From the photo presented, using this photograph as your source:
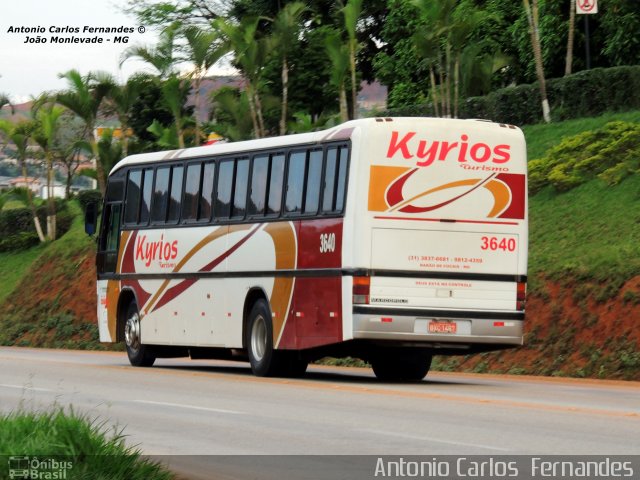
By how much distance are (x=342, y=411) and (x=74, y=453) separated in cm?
665

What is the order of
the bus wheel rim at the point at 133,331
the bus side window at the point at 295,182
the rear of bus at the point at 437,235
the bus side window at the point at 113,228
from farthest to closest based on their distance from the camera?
the bus side window at the point at 113,228 < the bus wheel rim at the point at 133,331 < the bus side window at the point at 295,182 < the rear of bus at the point at 437,235

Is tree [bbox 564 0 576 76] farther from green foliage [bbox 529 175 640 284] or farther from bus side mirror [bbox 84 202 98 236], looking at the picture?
bus side mirror [bbox 84 202 98 236]

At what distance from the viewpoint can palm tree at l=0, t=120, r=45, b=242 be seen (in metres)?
59.7

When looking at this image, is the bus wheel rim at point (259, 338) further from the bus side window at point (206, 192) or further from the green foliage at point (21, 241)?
the green foliage at point (21, 241)

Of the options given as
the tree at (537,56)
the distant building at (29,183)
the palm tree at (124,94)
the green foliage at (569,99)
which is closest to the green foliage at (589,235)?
the green foliage at (569,99)

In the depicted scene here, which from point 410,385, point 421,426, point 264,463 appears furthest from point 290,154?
point 264,463

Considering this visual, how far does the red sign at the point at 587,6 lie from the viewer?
41.2m

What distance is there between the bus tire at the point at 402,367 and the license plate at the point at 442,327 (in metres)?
2.27

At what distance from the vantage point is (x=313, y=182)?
72.5 feet

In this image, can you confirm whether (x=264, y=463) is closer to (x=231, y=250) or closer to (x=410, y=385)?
(x=410, y=385)

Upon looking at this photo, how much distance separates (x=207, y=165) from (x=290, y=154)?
282 centimetres

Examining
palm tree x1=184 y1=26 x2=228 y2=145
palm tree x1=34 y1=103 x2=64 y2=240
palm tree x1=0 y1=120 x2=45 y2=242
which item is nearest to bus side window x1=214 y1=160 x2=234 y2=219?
palm tree x1=184 y1=26 x2=228 y2=145

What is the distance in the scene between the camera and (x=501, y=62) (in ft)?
155

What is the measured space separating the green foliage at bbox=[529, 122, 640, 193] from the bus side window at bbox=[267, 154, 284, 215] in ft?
40.1
